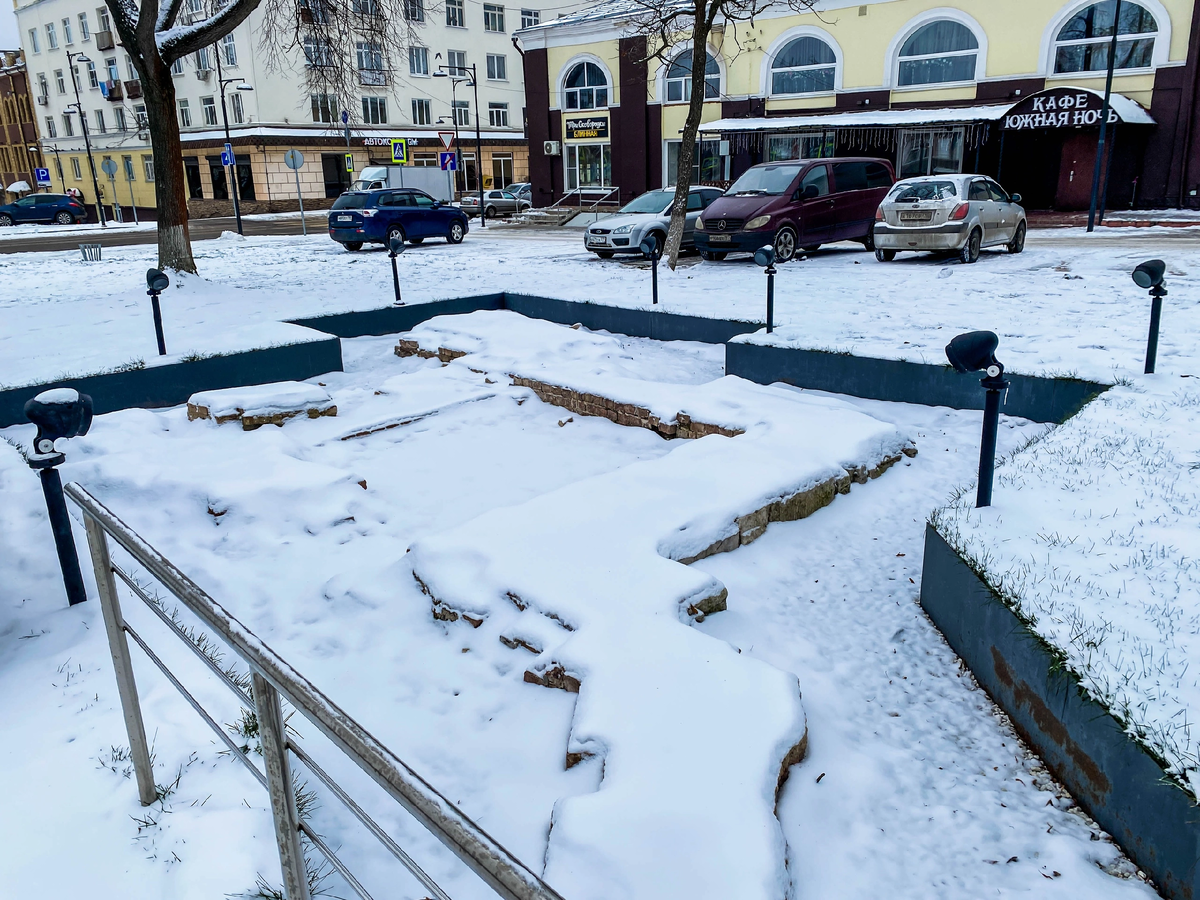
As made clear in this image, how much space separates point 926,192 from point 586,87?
71.9ft

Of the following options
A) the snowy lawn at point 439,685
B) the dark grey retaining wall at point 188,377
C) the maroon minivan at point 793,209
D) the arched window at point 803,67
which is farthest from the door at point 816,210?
the arched window at point 803,67

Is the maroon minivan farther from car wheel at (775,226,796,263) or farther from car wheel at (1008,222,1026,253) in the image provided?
car wheel at (1008,222,1026,253)

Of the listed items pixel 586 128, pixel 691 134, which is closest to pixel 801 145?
pixel 586 128

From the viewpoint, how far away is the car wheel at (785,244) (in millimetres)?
16391

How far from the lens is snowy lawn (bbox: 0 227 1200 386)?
855cm

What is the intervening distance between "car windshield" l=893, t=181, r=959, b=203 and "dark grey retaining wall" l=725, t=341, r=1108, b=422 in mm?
8239

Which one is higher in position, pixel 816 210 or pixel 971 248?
pixel 816 210

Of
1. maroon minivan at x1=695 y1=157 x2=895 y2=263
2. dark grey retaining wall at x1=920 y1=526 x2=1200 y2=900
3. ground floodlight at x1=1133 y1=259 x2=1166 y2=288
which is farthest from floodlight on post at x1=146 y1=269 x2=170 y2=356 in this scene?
maroon minivan at x1=695 y1=157 x2=895 y2=263

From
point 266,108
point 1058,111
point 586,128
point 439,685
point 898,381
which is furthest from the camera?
point 266,108

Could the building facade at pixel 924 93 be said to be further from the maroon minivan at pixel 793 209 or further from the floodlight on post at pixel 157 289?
the floodlight on post at pixel 157 289

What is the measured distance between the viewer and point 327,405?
8055 millimetres

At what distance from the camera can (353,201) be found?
22297 millimetres

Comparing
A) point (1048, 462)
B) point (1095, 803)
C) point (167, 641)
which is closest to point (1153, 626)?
point (1095, 803)

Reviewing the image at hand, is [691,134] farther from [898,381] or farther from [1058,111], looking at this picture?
[1058,111]
